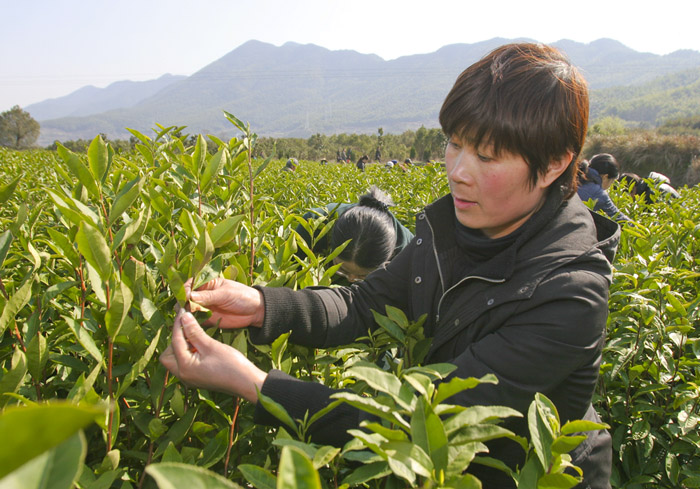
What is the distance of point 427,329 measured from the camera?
155 centimetres

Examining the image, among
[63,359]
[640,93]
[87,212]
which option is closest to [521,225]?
[87,212]

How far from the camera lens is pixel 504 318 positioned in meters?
1.30

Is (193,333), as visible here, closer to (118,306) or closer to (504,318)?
(118,306)

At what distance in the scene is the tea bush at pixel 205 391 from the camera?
2.19 ft

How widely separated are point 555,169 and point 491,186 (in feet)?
0.71

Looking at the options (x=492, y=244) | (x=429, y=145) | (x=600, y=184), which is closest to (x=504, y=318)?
(x=492, y=244)

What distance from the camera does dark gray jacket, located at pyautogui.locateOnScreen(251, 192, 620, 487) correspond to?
1.18 meters

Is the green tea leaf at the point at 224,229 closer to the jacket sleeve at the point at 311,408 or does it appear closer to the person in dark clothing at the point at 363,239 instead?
the jacket sleeve at the point at 311,408

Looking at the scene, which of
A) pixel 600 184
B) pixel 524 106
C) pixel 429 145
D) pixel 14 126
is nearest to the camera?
pixel 524 106

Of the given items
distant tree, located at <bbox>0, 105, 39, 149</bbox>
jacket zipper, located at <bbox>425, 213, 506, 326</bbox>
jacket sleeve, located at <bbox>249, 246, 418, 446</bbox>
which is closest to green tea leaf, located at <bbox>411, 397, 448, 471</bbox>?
jacket sleeve, located at <bbox>249, 246, 418, 446</bbox>

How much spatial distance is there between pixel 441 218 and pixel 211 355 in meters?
0.90

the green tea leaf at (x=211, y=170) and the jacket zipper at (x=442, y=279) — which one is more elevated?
the green tea leaf at (x=211, y=170)

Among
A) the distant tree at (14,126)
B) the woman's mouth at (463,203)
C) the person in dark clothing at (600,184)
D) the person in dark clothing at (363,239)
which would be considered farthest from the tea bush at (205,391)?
the distant tree at (14,126)

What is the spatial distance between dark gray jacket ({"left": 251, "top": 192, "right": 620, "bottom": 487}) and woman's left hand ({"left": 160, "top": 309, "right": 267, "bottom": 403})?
0.18ft
